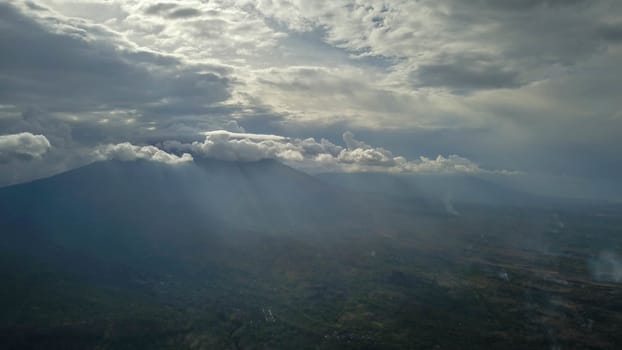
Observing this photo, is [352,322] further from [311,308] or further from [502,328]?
[502,328]

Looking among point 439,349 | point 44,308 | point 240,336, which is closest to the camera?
point 439,349

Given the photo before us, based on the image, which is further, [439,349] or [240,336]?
[240,336]

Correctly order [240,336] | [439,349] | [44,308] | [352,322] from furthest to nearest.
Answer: [44,308] → [352,322] → [240,336] → [439,349]

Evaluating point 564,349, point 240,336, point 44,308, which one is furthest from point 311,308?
point 44,308

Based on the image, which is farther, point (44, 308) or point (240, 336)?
point (44, 308)

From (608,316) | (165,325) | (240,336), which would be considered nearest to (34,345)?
(165,325)

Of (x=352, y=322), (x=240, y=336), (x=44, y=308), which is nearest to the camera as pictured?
(x=240, y=336)

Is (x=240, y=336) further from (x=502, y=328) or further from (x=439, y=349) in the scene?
(x=502, y=328)
